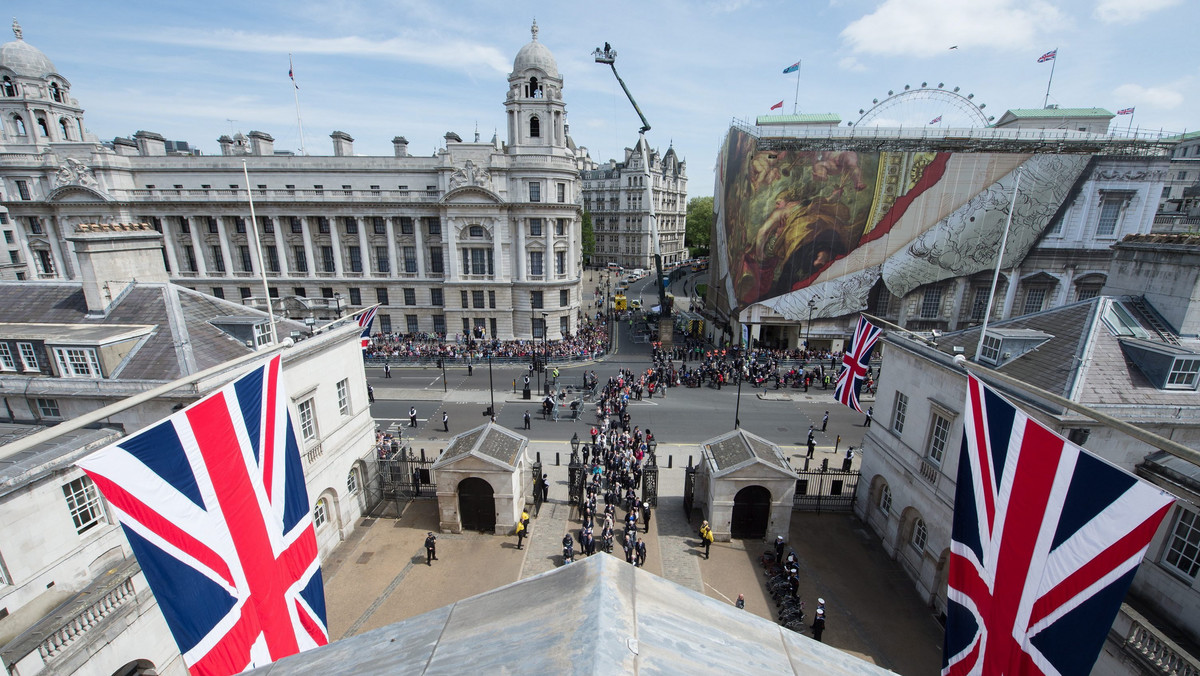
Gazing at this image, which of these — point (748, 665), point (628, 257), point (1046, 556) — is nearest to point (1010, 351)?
point (1046, 556)

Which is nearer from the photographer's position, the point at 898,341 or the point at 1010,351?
Answer: the point at 1010,351

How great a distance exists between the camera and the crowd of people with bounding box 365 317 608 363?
136ft

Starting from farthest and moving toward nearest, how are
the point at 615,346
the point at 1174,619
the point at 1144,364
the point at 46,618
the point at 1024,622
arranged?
the point at 615,346, the point at 1144,364, the point at 1174,619, the point at 46,618, the point at 1024,622

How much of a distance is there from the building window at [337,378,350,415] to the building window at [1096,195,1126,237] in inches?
2117

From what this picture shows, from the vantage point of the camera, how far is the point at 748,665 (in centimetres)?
283

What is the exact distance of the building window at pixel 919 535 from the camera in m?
Answer: 16.2

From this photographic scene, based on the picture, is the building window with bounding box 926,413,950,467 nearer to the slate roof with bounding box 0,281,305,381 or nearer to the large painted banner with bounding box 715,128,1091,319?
the slate roof with bounding box 0,281,305,381

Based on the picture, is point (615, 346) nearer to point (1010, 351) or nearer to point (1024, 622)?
point (1010, 351)

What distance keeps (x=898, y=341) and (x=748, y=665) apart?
60.4ft

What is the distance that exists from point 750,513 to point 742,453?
2.33m

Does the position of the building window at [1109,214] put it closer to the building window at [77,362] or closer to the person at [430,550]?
the person at [430,550]

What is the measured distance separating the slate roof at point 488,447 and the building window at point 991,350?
16.0 metres

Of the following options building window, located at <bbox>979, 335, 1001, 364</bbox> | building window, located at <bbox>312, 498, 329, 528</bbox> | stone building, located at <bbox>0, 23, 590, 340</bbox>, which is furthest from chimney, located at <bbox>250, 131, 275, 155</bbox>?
building window, located at <bbox>979, 335, 1001, 364</bbox>

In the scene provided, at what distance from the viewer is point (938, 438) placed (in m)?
15.7
